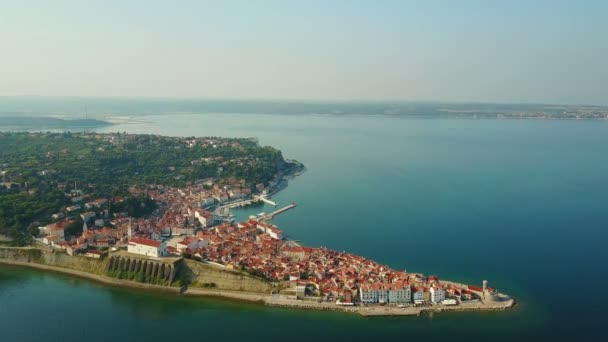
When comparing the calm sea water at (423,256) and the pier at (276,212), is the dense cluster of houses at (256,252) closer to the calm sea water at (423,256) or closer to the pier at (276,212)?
the calm sea water at (423,256)

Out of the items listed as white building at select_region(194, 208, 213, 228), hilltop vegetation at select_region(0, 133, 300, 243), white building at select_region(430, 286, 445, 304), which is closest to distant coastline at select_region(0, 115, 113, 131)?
hilltop vegetation at select_region(0, 133, 300, 243)

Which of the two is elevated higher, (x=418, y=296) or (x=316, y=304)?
(x=418, y=296)

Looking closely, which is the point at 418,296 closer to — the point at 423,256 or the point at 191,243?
the point at 423,256

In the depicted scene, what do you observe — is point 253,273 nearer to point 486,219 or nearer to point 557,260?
point 557,260

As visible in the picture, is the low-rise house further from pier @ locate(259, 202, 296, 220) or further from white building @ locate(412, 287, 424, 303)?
white building @ locate(412, 287, 424, 303)

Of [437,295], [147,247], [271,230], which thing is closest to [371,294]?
[437,295]

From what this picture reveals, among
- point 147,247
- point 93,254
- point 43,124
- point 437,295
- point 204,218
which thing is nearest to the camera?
point 437,295
